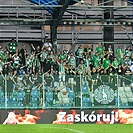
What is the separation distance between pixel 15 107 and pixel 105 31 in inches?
451

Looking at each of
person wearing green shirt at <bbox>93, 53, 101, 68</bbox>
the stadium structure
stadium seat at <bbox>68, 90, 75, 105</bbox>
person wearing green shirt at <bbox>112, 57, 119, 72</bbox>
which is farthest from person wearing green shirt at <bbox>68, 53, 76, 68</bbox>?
stadium seat at <bbox>68, 90, 75, 105</bbox>

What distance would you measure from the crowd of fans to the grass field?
40.4 inches

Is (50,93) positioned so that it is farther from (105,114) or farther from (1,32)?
(1,32)

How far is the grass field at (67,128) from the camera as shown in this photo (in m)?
21.4

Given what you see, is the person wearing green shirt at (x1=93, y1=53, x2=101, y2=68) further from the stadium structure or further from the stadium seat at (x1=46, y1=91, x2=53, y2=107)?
the stadium seat at (x1=46, y1=91, x2=53, y2=107)

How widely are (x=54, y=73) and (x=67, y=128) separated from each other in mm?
3501

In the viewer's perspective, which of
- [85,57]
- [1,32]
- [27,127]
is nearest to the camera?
[27,127]

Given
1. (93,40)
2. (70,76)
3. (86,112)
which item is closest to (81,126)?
(86,112)

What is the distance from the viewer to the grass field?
21.4 m

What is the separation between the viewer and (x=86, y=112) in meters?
23.2

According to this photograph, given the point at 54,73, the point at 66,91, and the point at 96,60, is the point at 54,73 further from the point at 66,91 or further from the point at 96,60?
the point at 96,60

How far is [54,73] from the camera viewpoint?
24578 millimetres

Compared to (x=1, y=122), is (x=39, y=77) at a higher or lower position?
higher

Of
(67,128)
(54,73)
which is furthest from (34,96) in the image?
(54,73)
